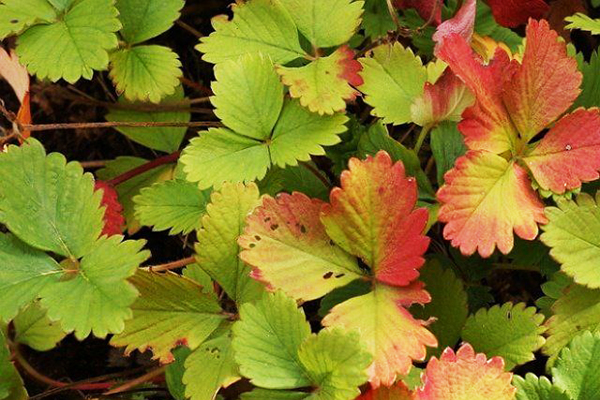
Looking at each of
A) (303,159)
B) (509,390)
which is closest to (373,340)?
(509,390)

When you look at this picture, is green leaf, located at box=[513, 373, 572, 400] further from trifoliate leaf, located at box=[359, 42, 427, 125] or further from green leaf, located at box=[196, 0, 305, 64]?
green leaf, located at box=[196, 0, 305, 64]

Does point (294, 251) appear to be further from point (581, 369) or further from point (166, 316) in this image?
point (581, 369)

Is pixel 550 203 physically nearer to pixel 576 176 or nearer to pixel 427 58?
pixel 576 176

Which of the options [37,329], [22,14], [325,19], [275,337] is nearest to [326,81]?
[325,19]

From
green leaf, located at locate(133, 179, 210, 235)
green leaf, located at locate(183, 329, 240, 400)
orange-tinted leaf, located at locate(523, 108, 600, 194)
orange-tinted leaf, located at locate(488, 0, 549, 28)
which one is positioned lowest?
green leaf, located at locate(183, 329, 240, 400)

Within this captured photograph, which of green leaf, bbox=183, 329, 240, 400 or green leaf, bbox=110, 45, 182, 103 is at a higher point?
→ green leaf, bbox=110, 45, 182, 103

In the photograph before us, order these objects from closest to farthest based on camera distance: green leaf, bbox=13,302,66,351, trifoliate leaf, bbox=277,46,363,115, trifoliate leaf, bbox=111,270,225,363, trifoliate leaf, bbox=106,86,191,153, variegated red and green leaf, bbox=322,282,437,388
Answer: variegated red and green leaf, bbox=322,282,437,388 → trifoliate leaf, bbox=111,270,225,363 → trifoliate leaf, bbox=277,46,363,115 → green leaf, bbox=13,302,66,351 → trifoliate leaf, bbox=106,86,191,153

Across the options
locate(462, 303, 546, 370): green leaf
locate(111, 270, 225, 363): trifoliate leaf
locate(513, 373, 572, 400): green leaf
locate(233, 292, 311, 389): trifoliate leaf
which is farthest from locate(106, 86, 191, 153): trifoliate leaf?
locate(513, 373, 572, 400): green leaf

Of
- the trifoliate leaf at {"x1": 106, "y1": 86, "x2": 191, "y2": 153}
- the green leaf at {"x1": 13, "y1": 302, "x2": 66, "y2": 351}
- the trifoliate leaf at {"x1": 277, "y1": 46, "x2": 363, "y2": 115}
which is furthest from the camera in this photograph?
the trifoliate leaf at {"x1": 106, "y1": 86, "x2": 191, "y2": 153}
